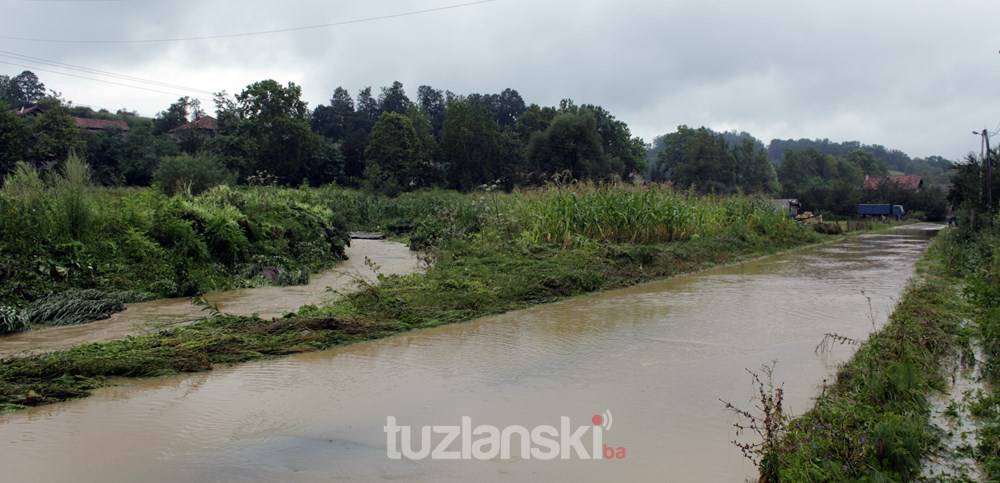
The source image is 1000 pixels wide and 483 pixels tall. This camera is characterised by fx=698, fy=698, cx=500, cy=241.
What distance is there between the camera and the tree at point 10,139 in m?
35.9

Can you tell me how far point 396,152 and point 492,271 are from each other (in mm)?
39023

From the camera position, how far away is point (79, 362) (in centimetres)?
630

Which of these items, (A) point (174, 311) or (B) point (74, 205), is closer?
(A) point (174, 311)

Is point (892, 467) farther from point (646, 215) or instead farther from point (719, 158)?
point (719, 158)

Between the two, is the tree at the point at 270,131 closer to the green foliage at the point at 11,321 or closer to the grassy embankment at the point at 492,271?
the grassy embankment at the point at 492,271

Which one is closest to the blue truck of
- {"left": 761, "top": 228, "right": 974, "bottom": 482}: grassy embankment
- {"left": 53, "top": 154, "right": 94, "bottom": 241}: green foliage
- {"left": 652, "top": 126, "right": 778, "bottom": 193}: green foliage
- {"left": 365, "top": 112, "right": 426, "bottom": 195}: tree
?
Result: {"left": 652, "top": 126, "right": 778, "bottom": 193}: green foliage

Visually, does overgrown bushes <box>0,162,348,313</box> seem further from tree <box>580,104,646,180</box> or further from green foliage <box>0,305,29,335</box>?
tree <box>580,104,646,180</box>

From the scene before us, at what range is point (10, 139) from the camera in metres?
36.2

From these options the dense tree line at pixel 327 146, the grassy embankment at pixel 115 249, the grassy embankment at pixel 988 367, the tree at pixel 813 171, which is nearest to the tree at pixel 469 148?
the dense tree line at pixel 327 146

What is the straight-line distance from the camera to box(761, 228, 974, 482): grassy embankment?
3.93m

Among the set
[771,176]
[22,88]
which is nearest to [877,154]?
[771,176]

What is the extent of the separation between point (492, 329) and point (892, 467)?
5.35 meters

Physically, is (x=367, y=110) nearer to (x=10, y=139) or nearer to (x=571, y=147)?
(x=571, y=147)

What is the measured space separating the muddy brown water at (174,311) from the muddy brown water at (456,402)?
222 cm
